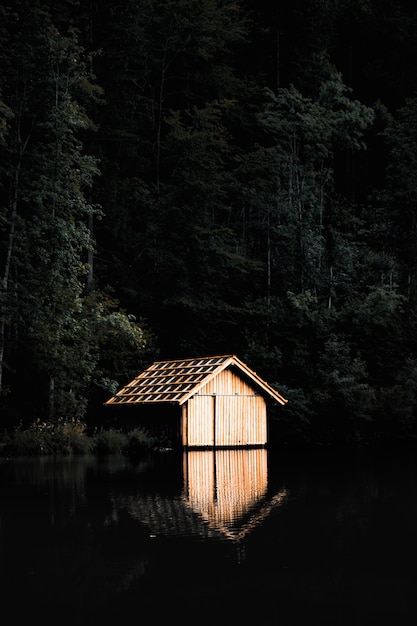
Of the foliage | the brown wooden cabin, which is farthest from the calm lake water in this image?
the brown wooden cabin

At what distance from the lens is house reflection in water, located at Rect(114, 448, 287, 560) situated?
15906 mm

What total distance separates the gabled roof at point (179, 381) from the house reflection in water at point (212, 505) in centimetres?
1071

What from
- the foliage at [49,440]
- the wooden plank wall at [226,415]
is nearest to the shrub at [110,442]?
the foliage at [49,440]

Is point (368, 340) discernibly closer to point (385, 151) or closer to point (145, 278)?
point (145, 278)

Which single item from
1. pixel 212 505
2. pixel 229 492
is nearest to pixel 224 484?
pixel 229 492

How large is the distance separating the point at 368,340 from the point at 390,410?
799 cm

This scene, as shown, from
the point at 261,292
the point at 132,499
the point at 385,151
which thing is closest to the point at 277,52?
the point at 385,151

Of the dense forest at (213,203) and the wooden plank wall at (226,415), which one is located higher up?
the dense forest at (213,203)

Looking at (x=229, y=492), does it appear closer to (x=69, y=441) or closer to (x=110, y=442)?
(x=69, y=441)

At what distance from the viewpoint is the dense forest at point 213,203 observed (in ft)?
137

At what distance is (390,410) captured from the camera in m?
47.4

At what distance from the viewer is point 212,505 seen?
749 inches

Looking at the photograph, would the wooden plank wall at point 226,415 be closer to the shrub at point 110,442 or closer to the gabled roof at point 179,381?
the gabled roof at point 179,381

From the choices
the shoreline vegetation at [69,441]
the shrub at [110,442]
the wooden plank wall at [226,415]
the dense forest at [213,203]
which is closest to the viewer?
the shoreline vegetation at [69,441]
